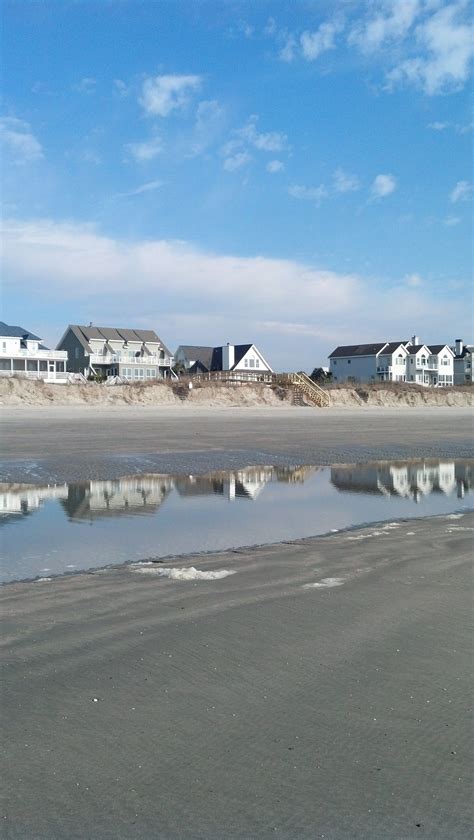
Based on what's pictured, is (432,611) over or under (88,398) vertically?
under

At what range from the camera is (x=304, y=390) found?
5959cm

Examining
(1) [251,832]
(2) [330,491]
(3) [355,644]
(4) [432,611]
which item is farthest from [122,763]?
(2) [330,491]

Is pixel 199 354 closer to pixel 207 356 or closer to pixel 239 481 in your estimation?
pixel 207 356

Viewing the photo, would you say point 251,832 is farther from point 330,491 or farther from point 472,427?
point 472,427

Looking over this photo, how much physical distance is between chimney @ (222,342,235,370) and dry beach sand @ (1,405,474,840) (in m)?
73.9

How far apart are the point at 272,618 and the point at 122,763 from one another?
2.37m

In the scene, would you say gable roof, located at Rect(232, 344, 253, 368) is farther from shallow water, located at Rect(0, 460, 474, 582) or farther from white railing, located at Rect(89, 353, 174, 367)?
shallow water, located at Rect(0, 460, 474, 582)

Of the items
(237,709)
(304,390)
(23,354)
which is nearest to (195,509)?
(237,709)

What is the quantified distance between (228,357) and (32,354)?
2544cm

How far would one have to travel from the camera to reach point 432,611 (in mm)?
5590

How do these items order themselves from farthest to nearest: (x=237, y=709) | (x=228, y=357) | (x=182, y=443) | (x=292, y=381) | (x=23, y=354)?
(x=228, y=357), (x=23, y=354), (x=292, y=381), (x=182, y=443), (x=237, y=709)

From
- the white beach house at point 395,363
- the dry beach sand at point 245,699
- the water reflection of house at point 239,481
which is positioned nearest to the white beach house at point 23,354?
the white beach house at point 395,363

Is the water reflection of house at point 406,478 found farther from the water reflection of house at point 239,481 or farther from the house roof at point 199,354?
the house roof at point 199,354

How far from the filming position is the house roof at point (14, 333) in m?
64.3
